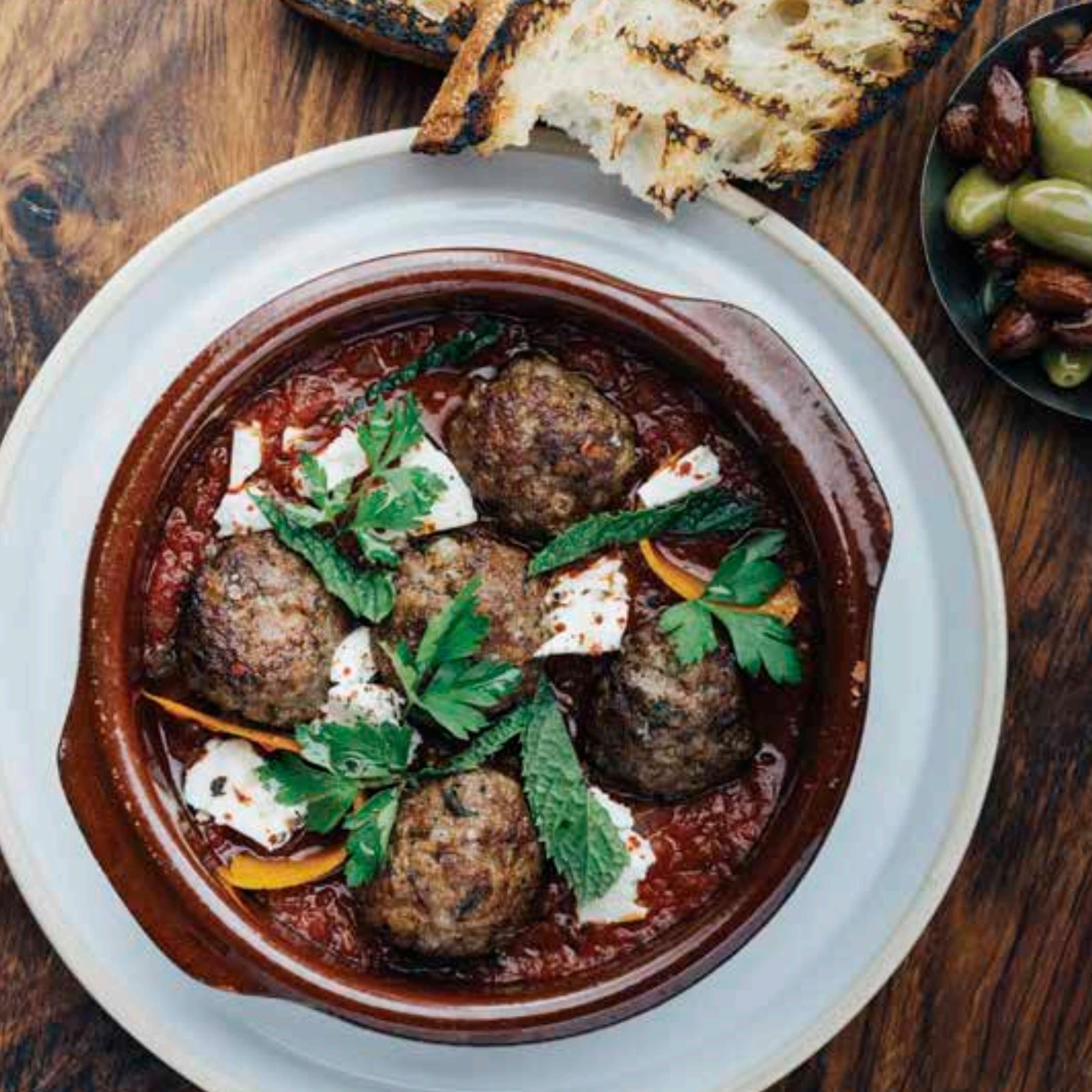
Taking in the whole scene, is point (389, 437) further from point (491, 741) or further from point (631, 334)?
point (491, 741)

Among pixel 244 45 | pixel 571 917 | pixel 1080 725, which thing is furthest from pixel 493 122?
pixel 1080 725

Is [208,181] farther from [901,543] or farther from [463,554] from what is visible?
[901,543]

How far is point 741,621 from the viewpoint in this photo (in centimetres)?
305

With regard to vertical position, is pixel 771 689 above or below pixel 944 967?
above

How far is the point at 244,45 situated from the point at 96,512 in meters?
1.16

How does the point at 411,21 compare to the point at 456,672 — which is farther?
the point at 411,21

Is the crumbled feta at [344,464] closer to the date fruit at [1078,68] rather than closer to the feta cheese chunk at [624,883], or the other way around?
Answer: the feta cheese chunk at [624,883]

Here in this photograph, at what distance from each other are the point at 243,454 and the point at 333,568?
30 cm

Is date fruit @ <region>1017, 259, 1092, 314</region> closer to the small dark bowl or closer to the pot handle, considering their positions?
the small dark bowl

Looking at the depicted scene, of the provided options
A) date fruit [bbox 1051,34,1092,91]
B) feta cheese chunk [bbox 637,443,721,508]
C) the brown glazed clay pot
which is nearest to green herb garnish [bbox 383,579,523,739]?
feta cheese chunk [bbox 637,443,721,508]

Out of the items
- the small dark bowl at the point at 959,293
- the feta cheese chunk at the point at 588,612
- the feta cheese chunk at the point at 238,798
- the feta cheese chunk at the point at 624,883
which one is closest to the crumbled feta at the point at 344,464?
the feta cheese chunk at the point at 588,612

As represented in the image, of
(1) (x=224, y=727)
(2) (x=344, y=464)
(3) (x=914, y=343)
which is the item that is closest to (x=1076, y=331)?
(3) (x=914, y=343)

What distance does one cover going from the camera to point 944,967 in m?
3.58

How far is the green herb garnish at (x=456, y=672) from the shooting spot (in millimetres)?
2984
